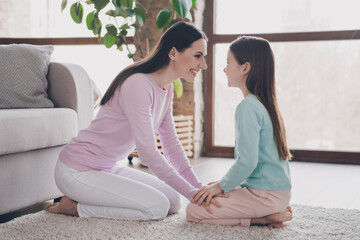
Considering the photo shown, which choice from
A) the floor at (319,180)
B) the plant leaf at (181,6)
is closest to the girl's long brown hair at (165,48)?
the floor at (319,180)

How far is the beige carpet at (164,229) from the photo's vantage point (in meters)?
1.75

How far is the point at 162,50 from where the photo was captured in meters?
2.00

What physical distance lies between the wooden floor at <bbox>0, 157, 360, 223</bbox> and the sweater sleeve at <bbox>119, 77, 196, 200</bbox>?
76 centimetres

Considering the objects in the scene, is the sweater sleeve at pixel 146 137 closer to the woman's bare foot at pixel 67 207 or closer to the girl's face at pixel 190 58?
the girl's face at pixel 190 58

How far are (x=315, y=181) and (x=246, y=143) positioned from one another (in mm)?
1449

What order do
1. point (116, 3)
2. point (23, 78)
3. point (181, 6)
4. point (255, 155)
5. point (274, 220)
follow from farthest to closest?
point (116, 3), point (181, 6), point (23, 78), point (274, 220), point (255, 155)

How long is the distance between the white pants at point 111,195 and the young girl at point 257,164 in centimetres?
17

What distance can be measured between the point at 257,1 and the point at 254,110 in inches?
98.8

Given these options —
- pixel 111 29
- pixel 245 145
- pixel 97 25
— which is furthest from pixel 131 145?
pixel 97 25

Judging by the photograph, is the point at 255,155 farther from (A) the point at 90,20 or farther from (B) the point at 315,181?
(A) the point at 90,20

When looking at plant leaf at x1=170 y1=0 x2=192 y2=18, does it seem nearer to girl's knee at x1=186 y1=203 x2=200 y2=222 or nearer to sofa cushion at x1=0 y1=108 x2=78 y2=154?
sofa cushion at x1=0 y1=108 x2=78 y2=154

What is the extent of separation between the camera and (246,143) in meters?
1.77

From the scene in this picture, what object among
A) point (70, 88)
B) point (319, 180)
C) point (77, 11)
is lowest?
point (319, 180)

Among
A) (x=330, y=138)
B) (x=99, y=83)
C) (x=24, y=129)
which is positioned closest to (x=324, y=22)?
(x=330, y=138)
